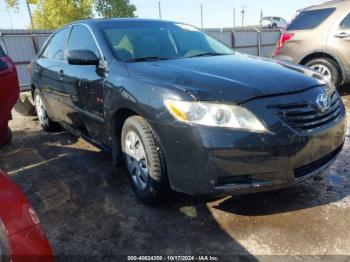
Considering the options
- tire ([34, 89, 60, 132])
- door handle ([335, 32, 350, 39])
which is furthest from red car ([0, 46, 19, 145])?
door handle ([335, 32, 350, 39])

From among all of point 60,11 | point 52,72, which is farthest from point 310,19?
point 60,11

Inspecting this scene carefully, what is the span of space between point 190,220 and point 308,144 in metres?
1.07

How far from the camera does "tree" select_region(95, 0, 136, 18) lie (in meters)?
30.4

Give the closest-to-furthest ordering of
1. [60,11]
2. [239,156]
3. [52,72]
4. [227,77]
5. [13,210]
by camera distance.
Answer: [13,210] < [239,156] < [227,77] < [52,72] < [60,11]

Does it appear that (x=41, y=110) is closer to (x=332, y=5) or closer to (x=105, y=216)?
(x=105, y=216)

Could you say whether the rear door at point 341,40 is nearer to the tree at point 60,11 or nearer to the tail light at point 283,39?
the tail light at point 283,39

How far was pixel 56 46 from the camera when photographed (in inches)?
186

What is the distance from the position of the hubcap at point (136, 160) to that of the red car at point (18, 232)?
131cm

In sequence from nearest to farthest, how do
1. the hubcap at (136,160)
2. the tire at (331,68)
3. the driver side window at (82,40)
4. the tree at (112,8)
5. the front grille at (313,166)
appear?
the front grille at (313,166) → the hubcap at (136,160) → the driver side window at (82,40) → the tire at (331,68) → the tree at (112,8)

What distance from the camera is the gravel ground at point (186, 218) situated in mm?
2502

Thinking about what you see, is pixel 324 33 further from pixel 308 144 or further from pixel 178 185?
pixel 178 185

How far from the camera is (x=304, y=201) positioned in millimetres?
3004

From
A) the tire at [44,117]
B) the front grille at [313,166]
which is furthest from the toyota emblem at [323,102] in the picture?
the tire at [44,117]

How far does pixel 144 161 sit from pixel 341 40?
497 cm
